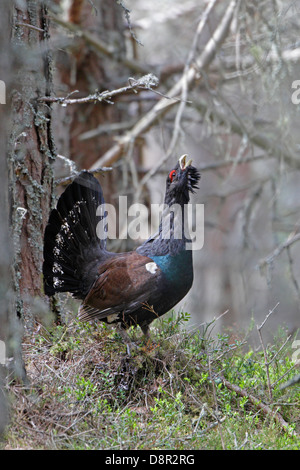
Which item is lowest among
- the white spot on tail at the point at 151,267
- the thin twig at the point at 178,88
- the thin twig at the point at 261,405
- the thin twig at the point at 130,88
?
the thin twig at the point at 261,405

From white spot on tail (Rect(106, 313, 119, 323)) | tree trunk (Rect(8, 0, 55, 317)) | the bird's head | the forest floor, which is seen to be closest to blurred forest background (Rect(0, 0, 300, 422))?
tree trunk (Rect(8, 0, 55, 317))

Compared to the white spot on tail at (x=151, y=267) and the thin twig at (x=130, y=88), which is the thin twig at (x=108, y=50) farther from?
the white spot on tail at (x=151, y=267)

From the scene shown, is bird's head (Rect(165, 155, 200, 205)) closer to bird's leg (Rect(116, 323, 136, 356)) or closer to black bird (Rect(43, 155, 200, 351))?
black bird (Rect(43, 155, 200, 351))

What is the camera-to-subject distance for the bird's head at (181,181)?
454 centimetres

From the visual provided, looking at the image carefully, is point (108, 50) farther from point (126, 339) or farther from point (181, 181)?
point (126, 339)

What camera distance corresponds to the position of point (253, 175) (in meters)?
15.2

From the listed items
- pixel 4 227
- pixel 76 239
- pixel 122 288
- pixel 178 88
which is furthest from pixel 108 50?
pixel 4 227

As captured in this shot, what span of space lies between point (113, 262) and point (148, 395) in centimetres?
131

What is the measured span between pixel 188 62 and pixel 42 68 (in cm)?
240

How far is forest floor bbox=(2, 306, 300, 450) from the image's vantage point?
10.2 ft

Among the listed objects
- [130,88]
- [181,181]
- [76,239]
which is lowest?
[76,239]

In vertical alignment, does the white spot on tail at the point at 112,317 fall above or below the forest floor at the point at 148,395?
above

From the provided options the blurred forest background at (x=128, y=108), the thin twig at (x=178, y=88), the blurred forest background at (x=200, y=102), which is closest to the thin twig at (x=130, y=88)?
the blurred forest background at (x=128, y=108)

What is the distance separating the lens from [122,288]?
432 cm
